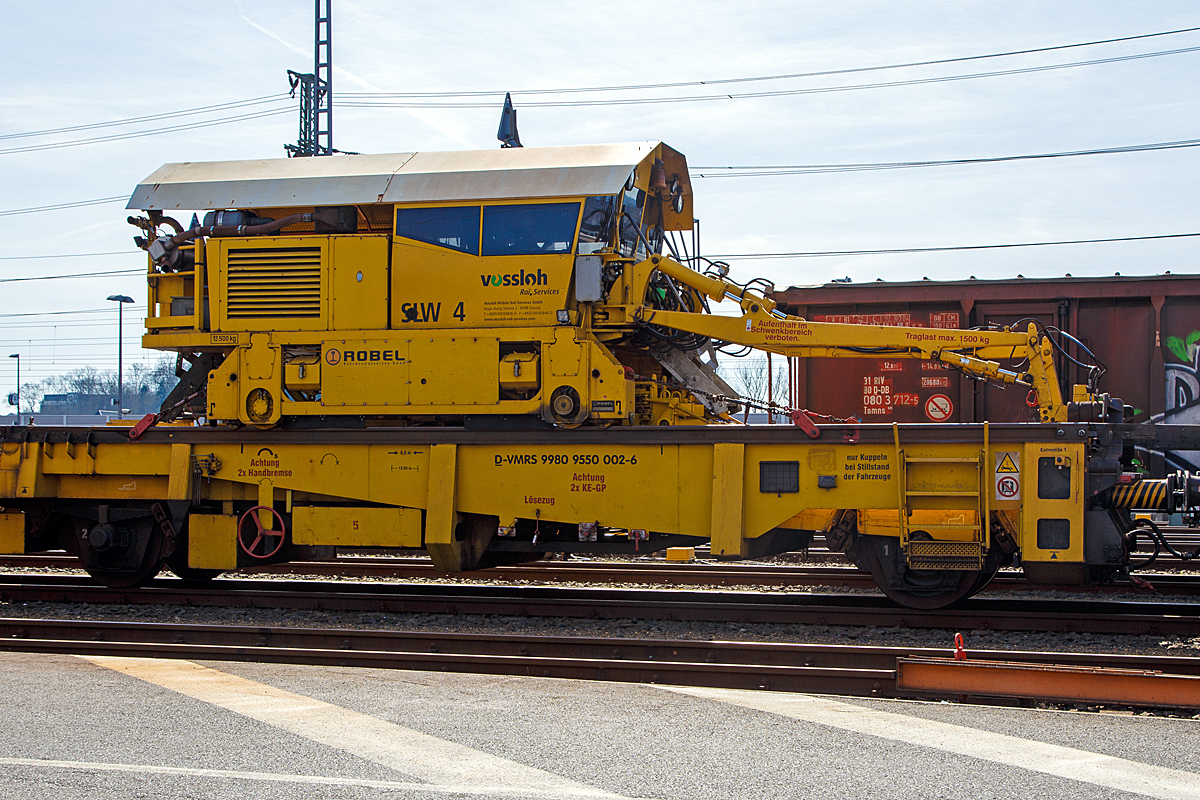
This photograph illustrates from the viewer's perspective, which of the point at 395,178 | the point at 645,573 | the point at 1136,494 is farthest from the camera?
the point at 645,573

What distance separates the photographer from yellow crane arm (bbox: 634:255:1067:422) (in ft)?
28.1

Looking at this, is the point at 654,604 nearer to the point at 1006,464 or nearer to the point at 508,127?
the point at 1006,464

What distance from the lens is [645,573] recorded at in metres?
11.7

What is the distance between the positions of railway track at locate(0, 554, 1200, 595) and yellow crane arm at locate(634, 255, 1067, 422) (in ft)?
9.43

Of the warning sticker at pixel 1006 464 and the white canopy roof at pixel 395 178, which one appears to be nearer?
the warning sticker at pixel 1006 464

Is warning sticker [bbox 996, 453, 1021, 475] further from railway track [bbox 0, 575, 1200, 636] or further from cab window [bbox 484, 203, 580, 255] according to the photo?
cab window [bbox 484, 203, 580, 255]

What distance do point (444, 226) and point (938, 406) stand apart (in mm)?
7449

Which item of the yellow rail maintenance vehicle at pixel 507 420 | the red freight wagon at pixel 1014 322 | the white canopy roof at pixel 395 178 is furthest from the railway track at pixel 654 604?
the red freight wagon at pixel 1014 322

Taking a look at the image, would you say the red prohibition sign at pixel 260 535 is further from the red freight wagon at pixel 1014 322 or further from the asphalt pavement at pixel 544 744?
the red freight wagon at pixel 1014 322

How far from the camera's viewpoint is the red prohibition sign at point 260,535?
31.7 feet

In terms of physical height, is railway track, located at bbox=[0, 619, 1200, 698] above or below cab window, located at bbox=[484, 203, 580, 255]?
below

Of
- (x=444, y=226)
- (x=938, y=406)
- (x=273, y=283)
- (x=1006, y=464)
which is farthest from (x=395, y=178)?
(x=938, y=406)

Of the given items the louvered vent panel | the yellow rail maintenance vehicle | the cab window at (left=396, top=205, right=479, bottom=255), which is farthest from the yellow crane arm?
the louvered vent panel

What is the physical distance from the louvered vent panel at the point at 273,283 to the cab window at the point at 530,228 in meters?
1.72
